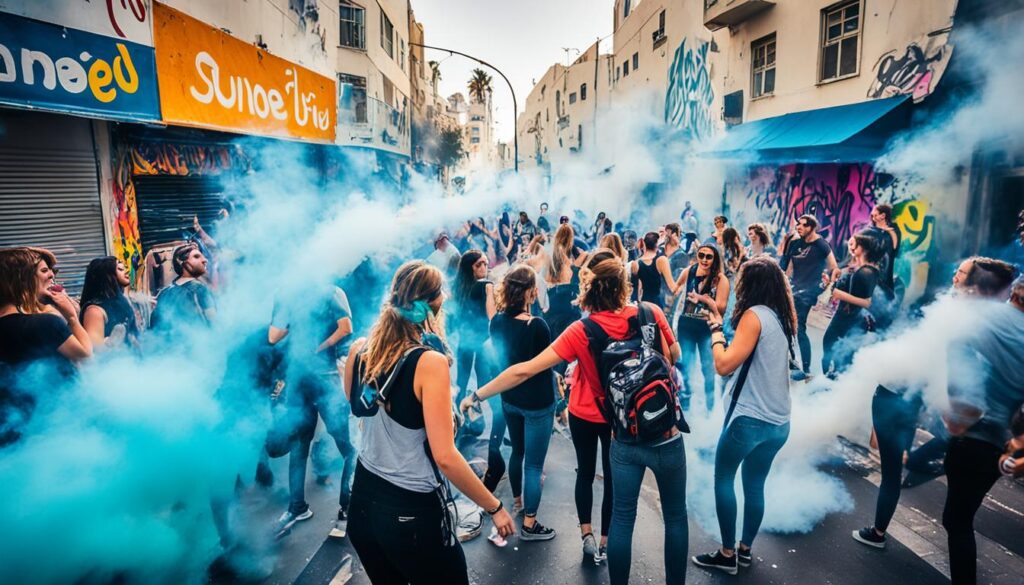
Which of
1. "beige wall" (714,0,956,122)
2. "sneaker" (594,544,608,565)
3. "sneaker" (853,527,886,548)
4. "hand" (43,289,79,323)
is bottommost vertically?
"sneaker" (594,544,608,565)

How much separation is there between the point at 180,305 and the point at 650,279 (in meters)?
4.34

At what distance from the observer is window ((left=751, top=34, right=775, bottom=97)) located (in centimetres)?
1304

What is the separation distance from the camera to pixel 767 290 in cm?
309

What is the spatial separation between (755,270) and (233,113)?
7.17m

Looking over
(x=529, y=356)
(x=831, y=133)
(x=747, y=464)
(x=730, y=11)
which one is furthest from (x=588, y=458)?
(x=730, y=11)

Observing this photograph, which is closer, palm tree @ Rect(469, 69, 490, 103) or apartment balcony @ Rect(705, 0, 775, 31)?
apartment balcony @ Rect(705, 0, 775, 31)

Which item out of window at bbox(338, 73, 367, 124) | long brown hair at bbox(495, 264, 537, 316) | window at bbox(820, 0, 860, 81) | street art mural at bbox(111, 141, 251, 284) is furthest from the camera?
window at bbox(338, 73, 367, 124)

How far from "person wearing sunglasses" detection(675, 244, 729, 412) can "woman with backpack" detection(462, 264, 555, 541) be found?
1890 millimetres

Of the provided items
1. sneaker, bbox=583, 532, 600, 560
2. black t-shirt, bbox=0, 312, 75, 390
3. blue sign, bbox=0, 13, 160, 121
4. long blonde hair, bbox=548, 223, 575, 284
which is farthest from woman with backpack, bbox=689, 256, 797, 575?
blue sign, bbox=0, 13, 160, 121

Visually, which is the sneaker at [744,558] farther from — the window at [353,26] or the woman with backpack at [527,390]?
the window at [353,26]

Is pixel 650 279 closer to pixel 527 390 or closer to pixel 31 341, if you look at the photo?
pixel 527 390

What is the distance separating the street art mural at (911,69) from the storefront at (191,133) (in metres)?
9.65

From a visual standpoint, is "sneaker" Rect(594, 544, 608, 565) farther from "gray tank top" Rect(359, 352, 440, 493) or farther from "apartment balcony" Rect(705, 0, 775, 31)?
"apartment balcony" Rect(705, 0, 775, 31)

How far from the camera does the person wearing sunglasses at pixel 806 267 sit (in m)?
6.64
